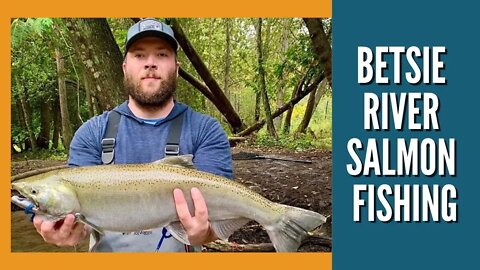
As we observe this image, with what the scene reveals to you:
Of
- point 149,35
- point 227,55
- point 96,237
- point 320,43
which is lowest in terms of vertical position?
point 96,237

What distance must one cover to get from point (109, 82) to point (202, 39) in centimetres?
266

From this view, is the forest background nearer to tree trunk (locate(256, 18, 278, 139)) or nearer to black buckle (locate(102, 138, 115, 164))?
tree trunk (locate(256, 18, 278, 139))

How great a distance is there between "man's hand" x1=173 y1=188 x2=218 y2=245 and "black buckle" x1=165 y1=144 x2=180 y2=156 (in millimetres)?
263

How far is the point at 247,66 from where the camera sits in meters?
7.59

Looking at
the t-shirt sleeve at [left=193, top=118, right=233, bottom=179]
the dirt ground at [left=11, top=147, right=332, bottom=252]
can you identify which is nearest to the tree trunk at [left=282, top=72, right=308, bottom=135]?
the dirt ground at [left=11, top=147, right=332, bottom=252]

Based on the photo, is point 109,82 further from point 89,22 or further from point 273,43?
point 273,43

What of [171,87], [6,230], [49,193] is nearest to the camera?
[49,193]

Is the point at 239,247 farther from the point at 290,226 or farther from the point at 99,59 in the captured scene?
the point at 290,226

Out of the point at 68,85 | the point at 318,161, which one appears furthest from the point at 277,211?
the point at 68,85

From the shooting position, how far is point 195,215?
2668 mm

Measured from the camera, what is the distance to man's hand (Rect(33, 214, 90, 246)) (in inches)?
100

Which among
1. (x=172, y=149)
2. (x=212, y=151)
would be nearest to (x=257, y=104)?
(x=212, y=151)

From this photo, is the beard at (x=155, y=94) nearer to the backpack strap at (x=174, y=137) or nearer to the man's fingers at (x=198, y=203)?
the backpack strap at (x=174, y=137)

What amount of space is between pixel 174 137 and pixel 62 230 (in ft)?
2.55
